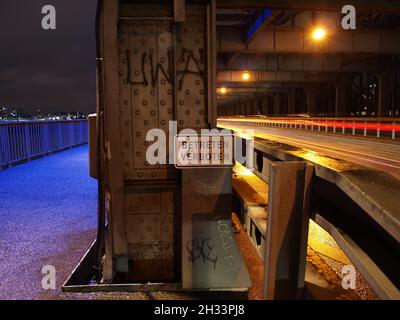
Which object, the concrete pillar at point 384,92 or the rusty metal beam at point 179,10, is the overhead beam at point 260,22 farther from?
the concrete pillar at point 384,92

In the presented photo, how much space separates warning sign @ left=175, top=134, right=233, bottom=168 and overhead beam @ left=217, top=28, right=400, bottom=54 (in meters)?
15.9

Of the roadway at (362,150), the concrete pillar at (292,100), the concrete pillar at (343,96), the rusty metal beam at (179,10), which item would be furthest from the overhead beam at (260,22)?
the concrete pillar at (292,100)

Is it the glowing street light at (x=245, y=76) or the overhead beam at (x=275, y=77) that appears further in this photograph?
the overhead beam at (x=275, y=77)

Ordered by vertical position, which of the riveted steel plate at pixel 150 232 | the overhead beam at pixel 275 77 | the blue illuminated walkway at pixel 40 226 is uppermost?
the overhead beam at pixel 275 77

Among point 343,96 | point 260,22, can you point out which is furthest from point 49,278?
point 343,96

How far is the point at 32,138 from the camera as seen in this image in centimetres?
1617

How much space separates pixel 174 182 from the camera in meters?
4.71

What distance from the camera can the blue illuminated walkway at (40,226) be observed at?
4.95m

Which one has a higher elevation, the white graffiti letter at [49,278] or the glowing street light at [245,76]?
the glowing street light at [245,76]

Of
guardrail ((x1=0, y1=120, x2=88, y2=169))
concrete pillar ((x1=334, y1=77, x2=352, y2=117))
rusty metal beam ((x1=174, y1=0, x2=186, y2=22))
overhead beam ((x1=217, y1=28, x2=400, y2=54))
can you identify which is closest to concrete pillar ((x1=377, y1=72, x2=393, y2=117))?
concrete pillar ((x1=334, y1=77, x2=352, y2=117))

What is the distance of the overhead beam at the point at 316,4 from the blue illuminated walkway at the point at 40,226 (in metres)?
5.25

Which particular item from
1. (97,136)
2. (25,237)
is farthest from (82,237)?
(97,136)
